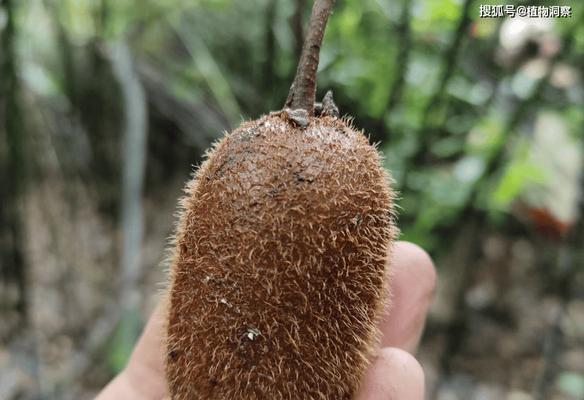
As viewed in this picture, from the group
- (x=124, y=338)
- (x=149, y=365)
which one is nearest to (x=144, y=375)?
(x=149, y=365)

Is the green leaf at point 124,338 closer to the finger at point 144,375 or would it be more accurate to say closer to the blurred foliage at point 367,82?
the blurred foliage at point 367,82

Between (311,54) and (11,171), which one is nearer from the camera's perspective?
(311,54)

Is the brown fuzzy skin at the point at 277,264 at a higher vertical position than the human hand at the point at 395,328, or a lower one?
higher

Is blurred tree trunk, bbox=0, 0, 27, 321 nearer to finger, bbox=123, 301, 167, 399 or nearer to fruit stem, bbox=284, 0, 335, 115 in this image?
finger, bbox=123, 301, 167, 399

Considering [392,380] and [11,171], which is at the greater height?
[392,380]

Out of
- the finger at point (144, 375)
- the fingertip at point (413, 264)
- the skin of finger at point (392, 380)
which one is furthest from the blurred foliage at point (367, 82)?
the skin of finger at point (392, 380)

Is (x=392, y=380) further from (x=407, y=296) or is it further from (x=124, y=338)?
(x=124, y=338)
